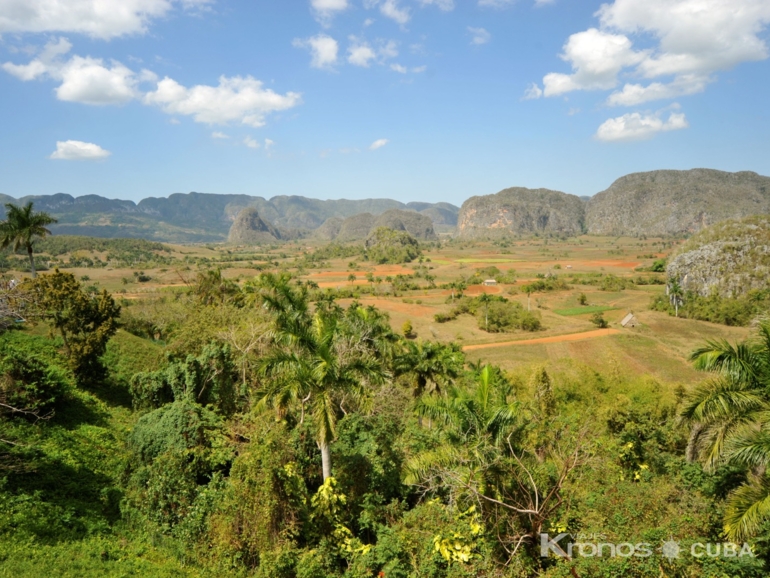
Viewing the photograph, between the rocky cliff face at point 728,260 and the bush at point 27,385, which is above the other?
the rocky cliff face at point 728,260

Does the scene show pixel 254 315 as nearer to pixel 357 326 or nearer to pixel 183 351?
pixel 183 351

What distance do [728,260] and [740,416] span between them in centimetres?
6080

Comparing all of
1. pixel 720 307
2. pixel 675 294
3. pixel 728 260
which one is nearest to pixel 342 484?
pixel 720 307

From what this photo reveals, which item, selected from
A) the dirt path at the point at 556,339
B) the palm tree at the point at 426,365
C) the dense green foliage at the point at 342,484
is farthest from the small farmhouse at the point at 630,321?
the dense green foliage at the point at 342,484

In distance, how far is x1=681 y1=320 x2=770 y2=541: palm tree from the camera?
700cm

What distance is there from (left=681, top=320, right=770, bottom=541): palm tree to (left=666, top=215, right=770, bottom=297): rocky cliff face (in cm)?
5720

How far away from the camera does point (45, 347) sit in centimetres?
1839

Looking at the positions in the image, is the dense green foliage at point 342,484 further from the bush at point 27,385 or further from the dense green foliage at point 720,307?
the dense green foliage at point 720,307

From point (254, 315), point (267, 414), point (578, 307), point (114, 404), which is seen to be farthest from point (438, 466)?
point (578, 307)

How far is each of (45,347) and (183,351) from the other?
532 cm

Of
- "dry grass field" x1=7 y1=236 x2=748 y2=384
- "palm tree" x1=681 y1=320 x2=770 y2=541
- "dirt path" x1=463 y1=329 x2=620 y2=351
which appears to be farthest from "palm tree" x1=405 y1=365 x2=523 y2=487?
"dirt path" x1=463 y1=329 x2=620 y2=351

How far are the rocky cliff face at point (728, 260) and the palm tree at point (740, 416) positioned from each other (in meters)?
57.2

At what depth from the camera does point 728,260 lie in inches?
2194

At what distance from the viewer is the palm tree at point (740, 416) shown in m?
7.00
